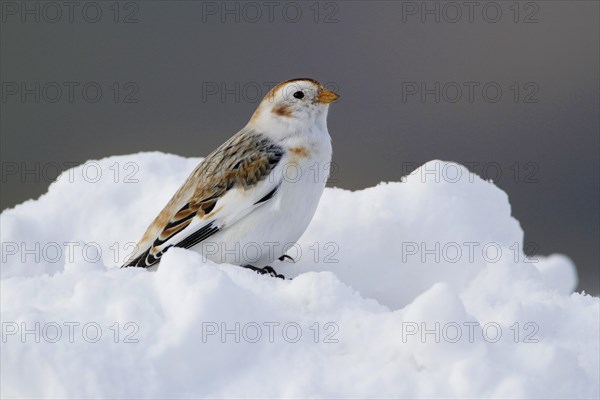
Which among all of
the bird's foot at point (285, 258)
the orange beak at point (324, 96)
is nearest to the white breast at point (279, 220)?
the bird's foot at point (285, 258)

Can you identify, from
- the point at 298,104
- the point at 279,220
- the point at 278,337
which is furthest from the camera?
the point at 298,104

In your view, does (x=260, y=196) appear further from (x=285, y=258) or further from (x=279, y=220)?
(x=285, y=258)

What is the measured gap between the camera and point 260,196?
4051mm

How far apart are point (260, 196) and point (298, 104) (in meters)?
0.46

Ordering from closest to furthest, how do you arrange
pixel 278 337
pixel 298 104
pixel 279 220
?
pixel 278 337
pixel 279 220
pixel 298 104

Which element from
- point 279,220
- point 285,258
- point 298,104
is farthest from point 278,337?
point 298,104

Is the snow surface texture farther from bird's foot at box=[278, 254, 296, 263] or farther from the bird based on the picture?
bird's foot at box=[278, 254, 296, 263]

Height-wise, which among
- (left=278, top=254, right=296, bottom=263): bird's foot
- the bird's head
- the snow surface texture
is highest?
the bird's head

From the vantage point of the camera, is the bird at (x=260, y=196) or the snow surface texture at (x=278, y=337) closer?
the snow surface texture at (x=278, y=337)

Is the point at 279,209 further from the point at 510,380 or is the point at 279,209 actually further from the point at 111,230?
the point at 510,380

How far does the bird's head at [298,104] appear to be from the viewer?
4219 millimetres

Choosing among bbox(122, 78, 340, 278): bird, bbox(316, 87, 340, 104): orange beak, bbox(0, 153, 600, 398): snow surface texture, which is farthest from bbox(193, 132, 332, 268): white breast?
bbox(0, 153, 600, 398): snow surface texture

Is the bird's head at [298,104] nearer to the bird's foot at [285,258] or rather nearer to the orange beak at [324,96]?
the orange beak at [324,96]

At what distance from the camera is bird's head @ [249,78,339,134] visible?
422cm
